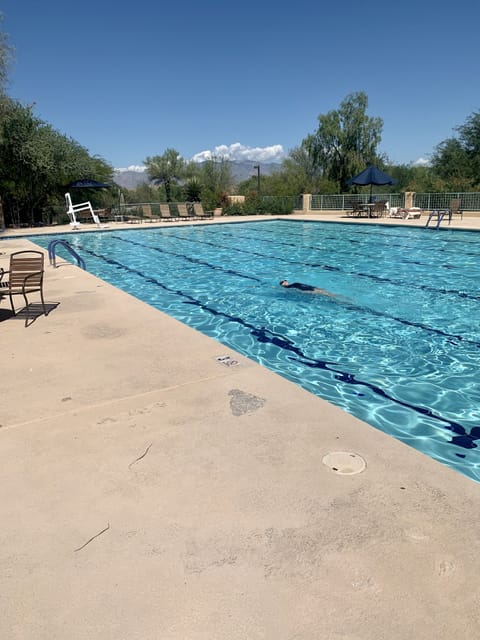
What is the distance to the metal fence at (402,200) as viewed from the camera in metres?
24.3

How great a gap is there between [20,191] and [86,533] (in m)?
25.0

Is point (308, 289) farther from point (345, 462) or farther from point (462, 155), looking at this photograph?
point (462, 155)

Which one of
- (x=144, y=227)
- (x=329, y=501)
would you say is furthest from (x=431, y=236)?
(x=329, y=501)

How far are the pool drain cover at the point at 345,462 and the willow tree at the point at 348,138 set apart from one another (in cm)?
4191

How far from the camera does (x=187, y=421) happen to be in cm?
327

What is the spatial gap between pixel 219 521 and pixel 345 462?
0.88m

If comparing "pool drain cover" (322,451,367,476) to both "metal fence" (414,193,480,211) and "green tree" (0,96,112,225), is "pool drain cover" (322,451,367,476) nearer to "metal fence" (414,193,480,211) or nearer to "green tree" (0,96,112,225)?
"green tree" (0,96,112,225)

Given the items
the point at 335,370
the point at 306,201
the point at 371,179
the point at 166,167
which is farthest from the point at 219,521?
the point at 166,167

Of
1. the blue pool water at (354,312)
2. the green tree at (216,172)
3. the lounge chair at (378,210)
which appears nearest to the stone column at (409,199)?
the lounge chair at (378,210)

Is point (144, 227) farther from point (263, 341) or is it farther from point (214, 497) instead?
point (214, 497)

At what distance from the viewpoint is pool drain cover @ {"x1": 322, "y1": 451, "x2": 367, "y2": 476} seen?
8.67 ft

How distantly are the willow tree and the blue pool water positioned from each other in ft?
88.9

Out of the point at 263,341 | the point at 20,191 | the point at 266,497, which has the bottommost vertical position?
the point at 263,341

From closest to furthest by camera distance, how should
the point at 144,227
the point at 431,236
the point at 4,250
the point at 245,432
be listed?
the point at 245,432 → the point at 4,250 → the point at 431,236 → the point at 144,227
